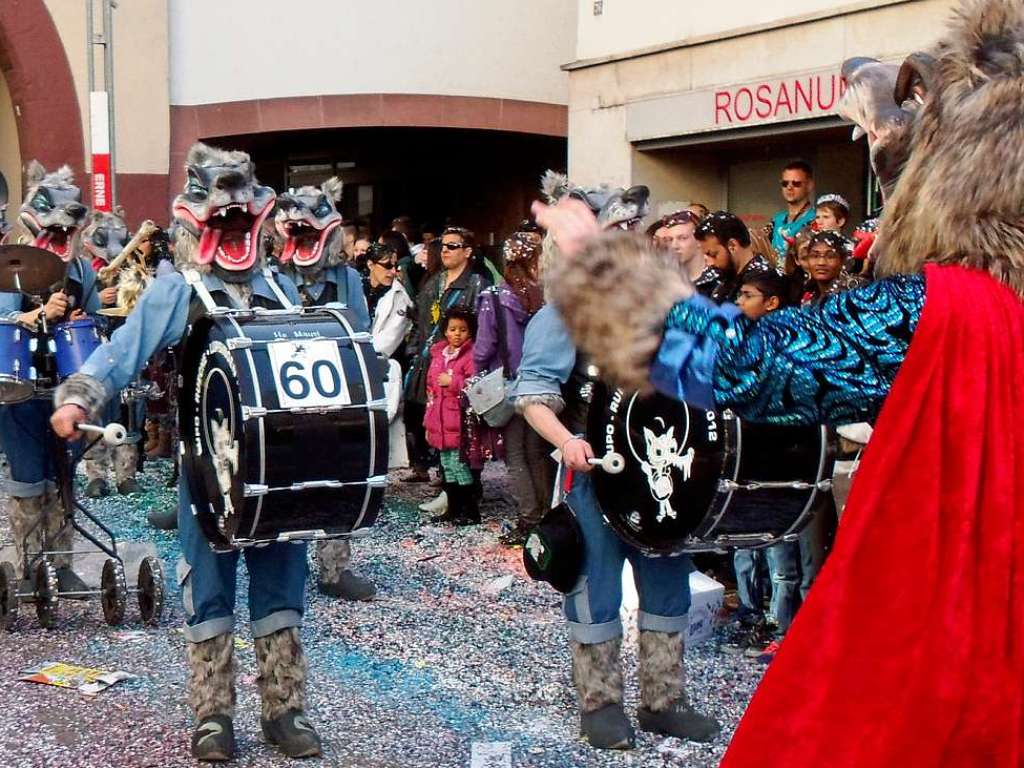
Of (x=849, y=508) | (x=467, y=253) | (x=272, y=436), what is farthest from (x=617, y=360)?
Answer: (x=467, y=253)

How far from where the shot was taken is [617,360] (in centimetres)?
215

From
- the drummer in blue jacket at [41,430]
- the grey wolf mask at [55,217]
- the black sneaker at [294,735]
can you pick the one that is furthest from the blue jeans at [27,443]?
the black sneaker at [294,735]

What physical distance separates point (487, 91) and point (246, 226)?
1286 centimetres

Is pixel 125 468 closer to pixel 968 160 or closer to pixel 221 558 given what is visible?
pixel 221 558

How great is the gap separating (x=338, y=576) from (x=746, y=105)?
6.77 metres

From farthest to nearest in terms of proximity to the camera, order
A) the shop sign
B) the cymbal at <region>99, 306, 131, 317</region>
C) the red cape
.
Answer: the shop sign < the cymbal at <region>99, 306, 131, 317</region> < the red cape

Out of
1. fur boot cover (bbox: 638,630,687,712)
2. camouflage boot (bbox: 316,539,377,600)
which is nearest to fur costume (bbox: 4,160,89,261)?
camouflage boot (bbox: 316,539,377,600)

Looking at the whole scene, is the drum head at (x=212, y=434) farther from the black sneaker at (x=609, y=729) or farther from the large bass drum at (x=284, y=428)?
the black sneaker at (x=609, y=729)

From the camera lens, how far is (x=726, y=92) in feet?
39.7

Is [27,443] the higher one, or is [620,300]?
[620,300]

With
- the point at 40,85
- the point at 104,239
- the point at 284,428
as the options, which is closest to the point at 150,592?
the point at 284,428

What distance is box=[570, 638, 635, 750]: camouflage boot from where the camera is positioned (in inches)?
177

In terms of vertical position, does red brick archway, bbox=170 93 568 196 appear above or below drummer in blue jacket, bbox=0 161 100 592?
above

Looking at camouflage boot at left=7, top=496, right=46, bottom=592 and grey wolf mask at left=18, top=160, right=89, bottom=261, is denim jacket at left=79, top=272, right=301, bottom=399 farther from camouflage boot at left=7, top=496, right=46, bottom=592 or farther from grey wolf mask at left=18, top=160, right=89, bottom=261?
grey wolf mask at left=18, top=160, right=89, bottom=261
